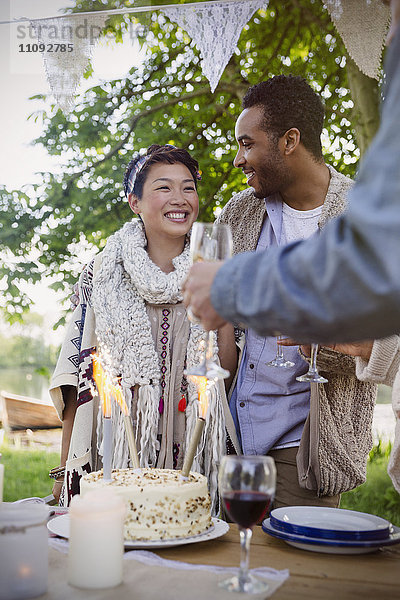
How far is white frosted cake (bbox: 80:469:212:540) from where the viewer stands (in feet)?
4.80

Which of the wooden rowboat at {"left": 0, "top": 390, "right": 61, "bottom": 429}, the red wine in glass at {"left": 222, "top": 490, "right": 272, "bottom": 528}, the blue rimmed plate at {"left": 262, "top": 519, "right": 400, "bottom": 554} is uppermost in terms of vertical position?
the red wine in glass at {"left": 222, "top": 490, "right": 272, "bottom": 528}

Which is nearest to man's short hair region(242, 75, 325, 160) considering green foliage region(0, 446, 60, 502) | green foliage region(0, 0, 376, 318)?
green foliage region(0, 0, 376, 318)

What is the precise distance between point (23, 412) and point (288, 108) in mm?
4217

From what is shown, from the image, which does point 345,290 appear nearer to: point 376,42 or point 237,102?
point 376,42

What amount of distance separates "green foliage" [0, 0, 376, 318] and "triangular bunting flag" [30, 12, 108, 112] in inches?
81.8

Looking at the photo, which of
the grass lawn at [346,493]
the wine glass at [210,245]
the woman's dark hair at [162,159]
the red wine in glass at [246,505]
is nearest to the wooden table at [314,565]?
the red wine in glass at [246,505]

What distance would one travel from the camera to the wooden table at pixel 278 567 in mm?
1160

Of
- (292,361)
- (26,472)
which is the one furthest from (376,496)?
(292,361)

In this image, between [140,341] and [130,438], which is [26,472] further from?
[130,438]

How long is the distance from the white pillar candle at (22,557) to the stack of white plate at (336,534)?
0.55 m

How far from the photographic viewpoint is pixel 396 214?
841 mm

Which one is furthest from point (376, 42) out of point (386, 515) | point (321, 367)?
point (386, 515)

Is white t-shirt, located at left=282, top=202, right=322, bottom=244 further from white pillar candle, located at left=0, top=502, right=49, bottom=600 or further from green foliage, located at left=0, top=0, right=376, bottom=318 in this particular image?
green foliage, located at left=0, top=0, right=376, bottom=318

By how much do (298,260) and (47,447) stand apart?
6353 millimetres
